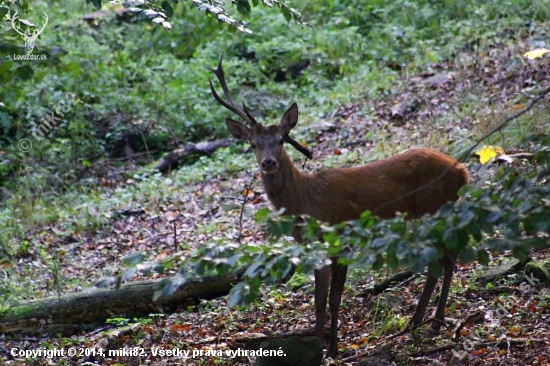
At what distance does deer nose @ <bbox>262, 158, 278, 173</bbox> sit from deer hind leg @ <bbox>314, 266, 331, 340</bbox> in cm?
93

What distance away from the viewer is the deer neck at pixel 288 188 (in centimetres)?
641

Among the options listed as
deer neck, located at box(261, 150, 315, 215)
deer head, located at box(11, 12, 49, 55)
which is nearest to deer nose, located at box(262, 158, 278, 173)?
deer neck, located at box(261, 150, 315, 215)

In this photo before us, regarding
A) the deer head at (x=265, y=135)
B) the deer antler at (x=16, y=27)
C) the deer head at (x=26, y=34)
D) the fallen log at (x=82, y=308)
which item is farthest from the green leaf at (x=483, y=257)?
the deer antler at (x=16, y=27)

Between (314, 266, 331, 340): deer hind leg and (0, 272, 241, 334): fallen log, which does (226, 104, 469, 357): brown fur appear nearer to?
(314, 266, 331, 340): deer hind leg

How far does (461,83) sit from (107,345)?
7.33 metres

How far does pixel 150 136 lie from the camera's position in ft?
44.1

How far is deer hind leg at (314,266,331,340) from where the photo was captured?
614 centimetres

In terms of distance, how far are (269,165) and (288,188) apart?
0.91ft

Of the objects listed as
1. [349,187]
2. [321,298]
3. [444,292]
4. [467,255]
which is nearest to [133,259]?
[467,255]

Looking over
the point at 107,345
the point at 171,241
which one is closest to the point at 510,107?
the point at 171,241

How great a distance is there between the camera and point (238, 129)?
6879mm

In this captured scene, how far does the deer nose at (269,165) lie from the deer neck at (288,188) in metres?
0.12

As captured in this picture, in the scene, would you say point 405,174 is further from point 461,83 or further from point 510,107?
point 461,83

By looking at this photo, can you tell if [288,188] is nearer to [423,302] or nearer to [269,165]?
[269,165]
